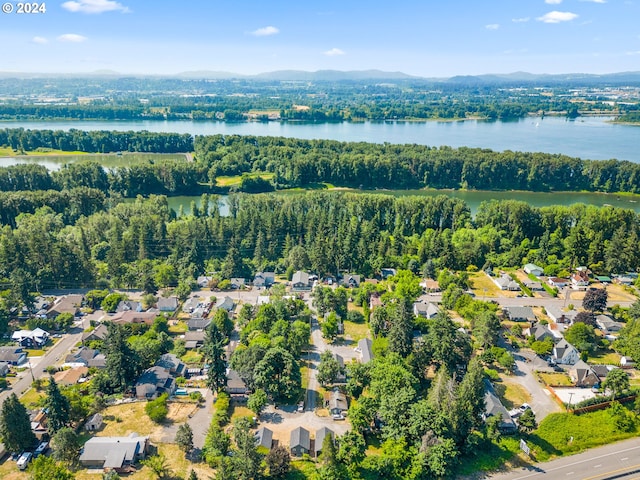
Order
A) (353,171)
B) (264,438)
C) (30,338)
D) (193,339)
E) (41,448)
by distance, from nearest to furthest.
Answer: (41,448) → (264,438) → (30,338) → (193,339) → (353,171)

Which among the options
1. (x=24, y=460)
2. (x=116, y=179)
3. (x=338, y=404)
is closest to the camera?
(x=24, y=460)

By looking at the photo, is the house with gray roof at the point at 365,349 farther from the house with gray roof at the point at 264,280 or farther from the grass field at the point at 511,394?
the house with gray roof at the point at 264,280

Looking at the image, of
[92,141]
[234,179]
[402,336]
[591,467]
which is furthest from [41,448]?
[92,141]

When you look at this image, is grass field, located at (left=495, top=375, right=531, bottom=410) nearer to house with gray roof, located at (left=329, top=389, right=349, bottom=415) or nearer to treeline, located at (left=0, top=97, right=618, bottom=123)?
house with gray roof, located at (left=329, top=389, right=349, bottom=415)

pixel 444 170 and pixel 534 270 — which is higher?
pixel 444 170

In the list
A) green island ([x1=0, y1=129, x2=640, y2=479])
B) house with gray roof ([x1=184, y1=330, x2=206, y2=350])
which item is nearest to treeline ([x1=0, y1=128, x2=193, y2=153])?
green island ([x1=0, y1=129, x2=640, y2=479])

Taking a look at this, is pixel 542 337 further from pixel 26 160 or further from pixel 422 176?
pixel 26 160

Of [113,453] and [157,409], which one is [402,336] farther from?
[113,453]
